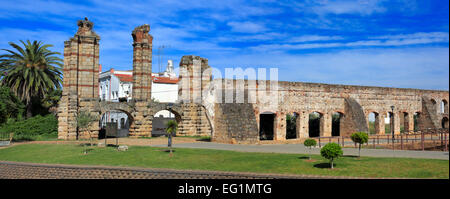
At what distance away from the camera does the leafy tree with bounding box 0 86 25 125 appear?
2816 centimetres

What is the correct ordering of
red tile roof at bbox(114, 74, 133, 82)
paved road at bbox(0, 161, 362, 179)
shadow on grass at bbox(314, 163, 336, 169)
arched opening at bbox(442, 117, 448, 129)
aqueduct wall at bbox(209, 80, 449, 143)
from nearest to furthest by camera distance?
paved road at bbox(0, 161, 362, 179)
shadow on grass at bbox(314, 163, 336, 169)
aqueduct wall at bbox(209, 80, 449, 143)
arched opening at bbox(442, 117, 448, 129)
red tile roof at bbox(114, 74, 133, 82)

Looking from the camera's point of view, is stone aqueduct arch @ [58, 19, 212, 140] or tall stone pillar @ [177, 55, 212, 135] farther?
tall stone pillar @ [177, 55, 212, 135]

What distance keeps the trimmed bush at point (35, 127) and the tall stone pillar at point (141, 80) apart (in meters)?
6.37

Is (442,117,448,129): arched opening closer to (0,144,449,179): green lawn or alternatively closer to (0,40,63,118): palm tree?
(0,144,449,179): green lawn

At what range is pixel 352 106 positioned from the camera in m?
30.7

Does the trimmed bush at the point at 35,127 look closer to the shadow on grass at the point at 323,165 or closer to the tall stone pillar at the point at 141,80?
the tall stone pillar at the point at 141,80

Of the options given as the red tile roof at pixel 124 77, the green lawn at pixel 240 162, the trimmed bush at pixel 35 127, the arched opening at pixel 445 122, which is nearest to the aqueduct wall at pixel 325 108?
the arched opening at pixel 445 122

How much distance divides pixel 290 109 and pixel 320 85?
363 centimetres

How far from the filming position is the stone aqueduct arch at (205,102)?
25.6m

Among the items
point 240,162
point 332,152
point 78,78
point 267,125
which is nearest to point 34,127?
point 78,78

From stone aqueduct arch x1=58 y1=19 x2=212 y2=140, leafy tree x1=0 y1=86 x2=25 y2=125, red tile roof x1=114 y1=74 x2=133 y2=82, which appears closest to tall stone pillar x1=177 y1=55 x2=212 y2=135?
stone aqueduct arch x1=58 y1=19 x2=212 y2=140

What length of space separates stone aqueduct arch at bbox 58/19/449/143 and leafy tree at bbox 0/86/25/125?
5116 mm
